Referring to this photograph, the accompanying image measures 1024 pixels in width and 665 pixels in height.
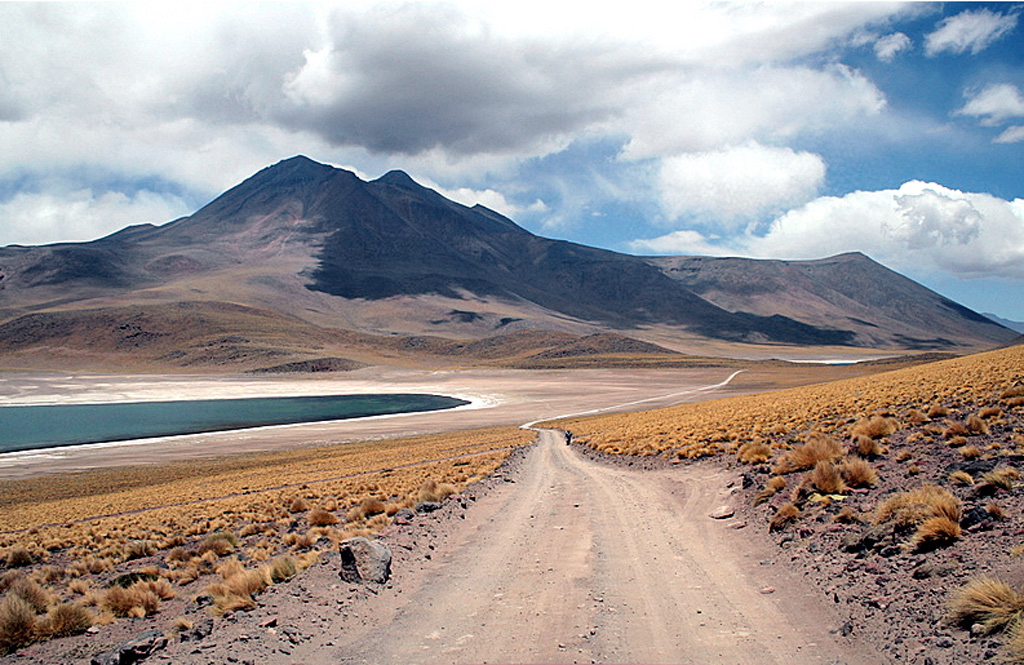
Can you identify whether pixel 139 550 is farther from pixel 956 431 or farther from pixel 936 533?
pixel 956 431

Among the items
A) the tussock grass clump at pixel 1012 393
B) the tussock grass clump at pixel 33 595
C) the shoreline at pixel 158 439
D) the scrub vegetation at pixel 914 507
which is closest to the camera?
the scrub vegetation at pixel 914 507

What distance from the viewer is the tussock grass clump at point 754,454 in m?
16.2

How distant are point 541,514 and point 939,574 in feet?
26.5

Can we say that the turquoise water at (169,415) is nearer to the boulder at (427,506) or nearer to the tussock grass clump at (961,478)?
the boulder at (427,506)

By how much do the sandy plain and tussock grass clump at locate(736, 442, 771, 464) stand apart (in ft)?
125

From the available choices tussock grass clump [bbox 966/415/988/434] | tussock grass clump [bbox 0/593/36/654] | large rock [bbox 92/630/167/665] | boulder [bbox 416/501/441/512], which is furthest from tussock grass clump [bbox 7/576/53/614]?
tussock grass clump [bbox 966/415/988/434]

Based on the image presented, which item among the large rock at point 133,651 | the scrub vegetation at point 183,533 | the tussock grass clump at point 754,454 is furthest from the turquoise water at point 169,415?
the tussock grass clump at point 754,454

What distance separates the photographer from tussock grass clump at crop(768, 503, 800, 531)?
10.9m

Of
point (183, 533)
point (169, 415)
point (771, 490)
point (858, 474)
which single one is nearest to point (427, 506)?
point (183, 533)

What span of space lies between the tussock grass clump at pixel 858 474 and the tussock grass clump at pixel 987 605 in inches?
204

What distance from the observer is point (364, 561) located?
934 cm

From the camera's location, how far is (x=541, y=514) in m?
13.9

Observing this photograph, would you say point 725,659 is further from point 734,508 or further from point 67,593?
point 67,593

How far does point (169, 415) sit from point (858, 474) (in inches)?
3146
